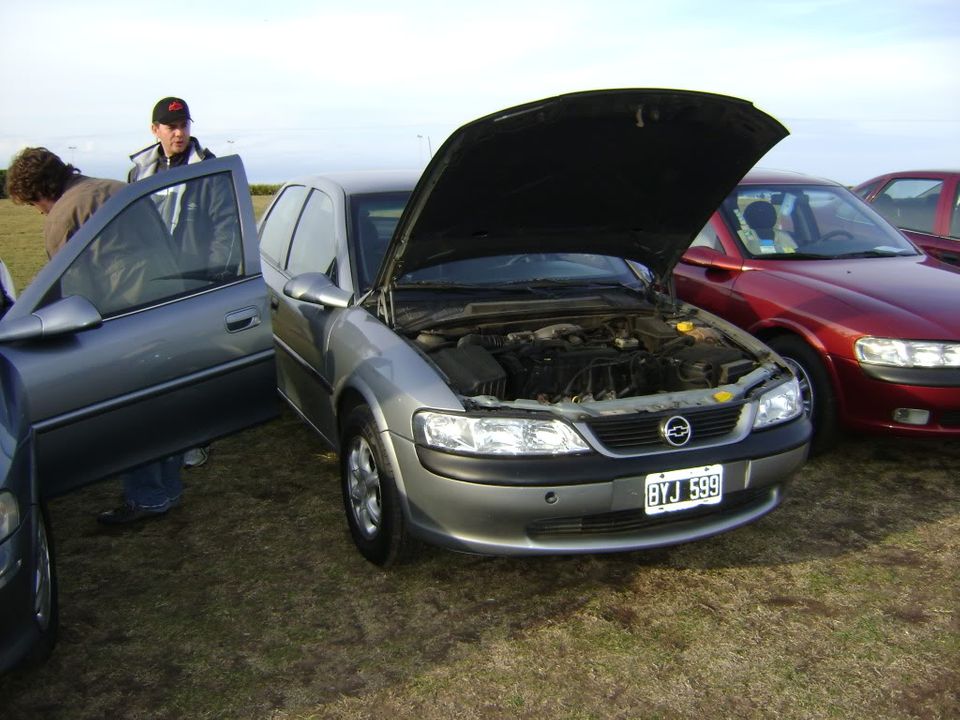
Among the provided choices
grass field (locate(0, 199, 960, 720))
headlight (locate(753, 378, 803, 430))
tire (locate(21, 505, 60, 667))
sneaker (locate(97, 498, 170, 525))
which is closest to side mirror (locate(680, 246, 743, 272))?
grass field (locate(0, 199, 960, 720))

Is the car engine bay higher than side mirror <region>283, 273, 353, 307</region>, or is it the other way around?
side mirror <region>283, 273, 353, 307</region>

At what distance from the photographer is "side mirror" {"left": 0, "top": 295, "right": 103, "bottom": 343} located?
10.0ft

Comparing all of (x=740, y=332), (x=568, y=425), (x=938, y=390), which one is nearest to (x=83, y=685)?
(x=568, y=425)

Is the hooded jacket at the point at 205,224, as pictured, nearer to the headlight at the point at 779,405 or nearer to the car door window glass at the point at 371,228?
the car door window glass at the point at 371,228

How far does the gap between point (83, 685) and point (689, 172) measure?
10.3 ft

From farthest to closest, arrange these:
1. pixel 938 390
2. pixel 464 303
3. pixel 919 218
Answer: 1. pixel 919 218
2. pixel 938 390
3. pixel 464 303

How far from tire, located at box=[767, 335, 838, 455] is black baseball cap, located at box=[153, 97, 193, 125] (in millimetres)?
3492

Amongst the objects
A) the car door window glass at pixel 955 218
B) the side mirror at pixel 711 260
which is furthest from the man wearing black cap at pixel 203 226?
the car door window glass at pixel 955 218

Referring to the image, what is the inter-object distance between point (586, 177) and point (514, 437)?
4.52 feet

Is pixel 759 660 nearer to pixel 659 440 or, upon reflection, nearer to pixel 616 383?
pixel 659 440

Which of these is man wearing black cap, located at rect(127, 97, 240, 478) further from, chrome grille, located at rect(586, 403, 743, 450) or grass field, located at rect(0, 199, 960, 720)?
chrome grille, located at rect(586, 403, 743, 450)

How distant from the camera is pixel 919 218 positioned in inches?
293

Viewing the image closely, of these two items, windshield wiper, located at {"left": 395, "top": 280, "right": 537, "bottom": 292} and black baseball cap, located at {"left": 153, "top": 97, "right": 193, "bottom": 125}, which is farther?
black baseball cap, located at {"left": 153, "top": 97, "right": 193, "bottom": 125}

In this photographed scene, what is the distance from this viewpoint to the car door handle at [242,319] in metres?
3.72
